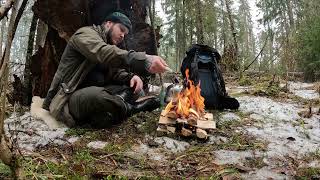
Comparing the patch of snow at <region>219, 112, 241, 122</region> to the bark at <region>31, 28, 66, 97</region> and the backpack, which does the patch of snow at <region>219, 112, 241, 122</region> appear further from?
the bark at <region>31, 28, 66, 97</region>

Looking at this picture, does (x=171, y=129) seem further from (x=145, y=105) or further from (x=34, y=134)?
(x=34, y=134)

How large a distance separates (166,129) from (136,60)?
932 millimetres

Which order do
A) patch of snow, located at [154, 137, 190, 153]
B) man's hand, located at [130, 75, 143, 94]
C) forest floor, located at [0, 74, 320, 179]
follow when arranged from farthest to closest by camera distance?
man's hand, located at [130, 75, 143, 94]
patch of snow, located at [154, 137, 190, 153]
forest floor, located at [0, 74, 320, 179]

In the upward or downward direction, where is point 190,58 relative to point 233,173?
upward

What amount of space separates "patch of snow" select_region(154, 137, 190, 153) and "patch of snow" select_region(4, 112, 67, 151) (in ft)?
3.53

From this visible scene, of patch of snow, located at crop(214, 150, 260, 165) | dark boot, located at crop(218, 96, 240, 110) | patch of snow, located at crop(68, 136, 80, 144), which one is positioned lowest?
patch of snow, located at crop(214, 150, 260, 165)

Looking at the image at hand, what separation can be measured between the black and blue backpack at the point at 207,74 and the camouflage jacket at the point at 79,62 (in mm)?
1812

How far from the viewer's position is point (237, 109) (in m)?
5.66

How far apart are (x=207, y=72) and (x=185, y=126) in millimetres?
1845

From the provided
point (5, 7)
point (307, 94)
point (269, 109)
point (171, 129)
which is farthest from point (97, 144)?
point (307, 94)

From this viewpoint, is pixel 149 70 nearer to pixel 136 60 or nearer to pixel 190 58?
pixel 136 60

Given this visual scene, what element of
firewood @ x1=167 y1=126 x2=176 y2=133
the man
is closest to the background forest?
firewood @ x1=167 y1=126 x2=176 y2=133

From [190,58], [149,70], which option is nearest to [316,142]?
[149,70]

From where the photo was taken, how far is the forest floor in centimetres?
308
